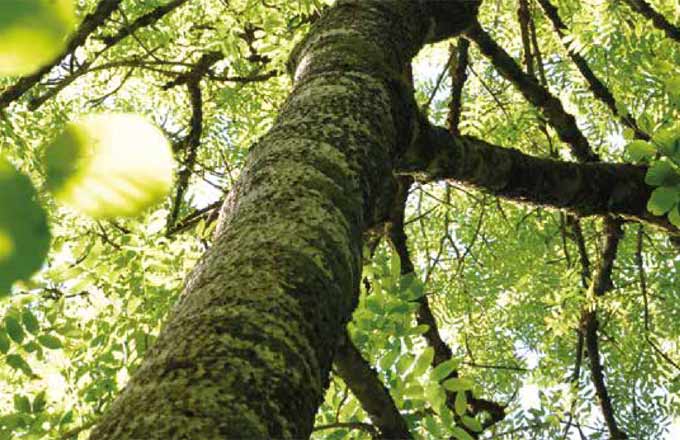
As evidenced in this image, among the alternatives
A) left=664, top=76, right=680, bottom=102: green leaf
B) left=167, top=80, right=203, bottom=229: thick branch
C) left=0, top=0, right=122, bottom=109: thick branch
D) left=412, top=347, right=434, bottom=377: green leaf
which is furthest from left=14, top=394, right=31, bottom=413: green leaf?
left=167, top=80, right=203, bottom=229: thick branch

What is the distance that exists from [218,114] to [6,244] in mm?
6732

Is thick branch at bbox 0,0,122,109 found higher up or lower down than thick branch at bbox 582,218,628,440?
lower down

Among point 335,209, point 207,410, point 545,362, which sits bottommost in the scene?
point 207,410

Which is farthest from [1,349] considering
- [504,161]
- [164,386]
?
[504,161]

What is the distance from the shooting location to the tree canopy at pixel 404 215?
0.25 meters

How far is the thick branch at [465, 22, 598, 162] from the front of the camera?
4207 mm

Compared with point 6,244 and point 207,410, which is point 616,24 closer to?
point 207,410

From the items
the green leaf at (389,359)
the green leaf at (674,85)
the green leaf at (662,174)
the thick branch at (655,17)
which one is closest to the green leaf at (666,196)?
the green leaf at (662,174)

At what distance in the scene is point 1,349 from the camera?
2.38 metres

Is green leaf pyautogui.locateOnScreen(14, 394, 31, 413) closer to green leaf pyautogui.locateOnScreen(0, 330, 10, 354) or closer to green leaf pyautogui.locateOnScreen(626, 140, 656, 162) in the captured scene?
green leaf pyautogui.locateOnScreen(0, 330, 10, 354)

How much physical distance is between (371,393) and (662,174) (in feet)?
3.68

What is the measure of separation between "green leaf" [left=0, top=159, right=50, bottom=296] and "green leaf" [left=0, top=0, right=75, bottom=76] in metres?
0.03

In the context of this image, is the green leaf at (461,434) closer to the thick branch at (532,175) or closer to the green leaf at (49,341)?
the thick branch at (532,175)

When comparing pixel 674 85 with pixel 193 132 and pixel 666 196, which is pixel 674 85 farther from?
pixel 193 132
